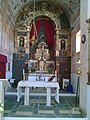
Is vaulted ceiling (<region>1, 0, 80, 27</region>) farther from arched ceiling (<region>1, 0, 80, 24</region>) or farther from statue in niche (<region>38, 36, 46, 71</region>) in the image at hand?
statue in niche (<region>38, 36, 46, 71</region>)

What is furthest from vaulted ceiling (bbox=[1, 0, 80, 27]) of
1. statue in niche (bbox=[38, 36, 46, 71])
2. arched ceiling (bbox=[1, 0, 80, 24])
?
statue in niche (bbox=[38, 36, 46, 71])

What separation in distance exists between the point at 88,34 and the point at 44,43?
8.72m

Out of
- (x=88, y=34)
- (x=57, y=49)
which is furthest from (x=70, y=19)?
(x=88, y=34)

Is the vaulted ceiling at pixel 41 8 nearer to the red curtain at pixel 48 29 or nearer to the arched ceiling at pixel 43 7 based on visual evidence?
the arched ceiling at pixel 43 7

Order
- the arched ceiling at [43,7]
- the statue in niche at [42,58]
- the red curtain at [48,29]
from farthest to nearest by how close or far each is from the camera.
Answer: the red curtain at [48,29] < the statue in niche at [42,58] < the arched ceiling at [43,7]

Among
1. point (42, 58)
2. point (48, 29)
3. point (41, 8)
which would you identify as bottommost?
point (42, 58)

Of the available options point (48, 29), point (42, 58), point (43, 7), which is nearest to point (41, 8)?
point (43, 7)

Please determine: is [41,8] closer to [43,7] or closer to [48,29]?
[43,7]

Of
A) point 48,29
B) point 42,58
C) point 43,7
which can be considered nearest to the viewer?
point 42,58

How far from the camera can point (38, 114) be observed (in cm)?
664

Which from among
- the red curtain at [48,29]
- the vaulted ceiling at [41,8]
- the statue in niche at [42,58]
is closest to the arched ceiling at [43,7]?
the vaulted ceiling at [41,8]

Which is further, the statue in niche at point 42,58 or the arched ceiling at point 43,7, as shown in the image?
the statue in niche at point 42,58

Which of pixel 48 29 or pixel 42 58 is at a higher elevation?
pixel 48 29

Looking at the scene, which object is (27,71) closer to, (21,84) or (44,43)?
(44,43)
